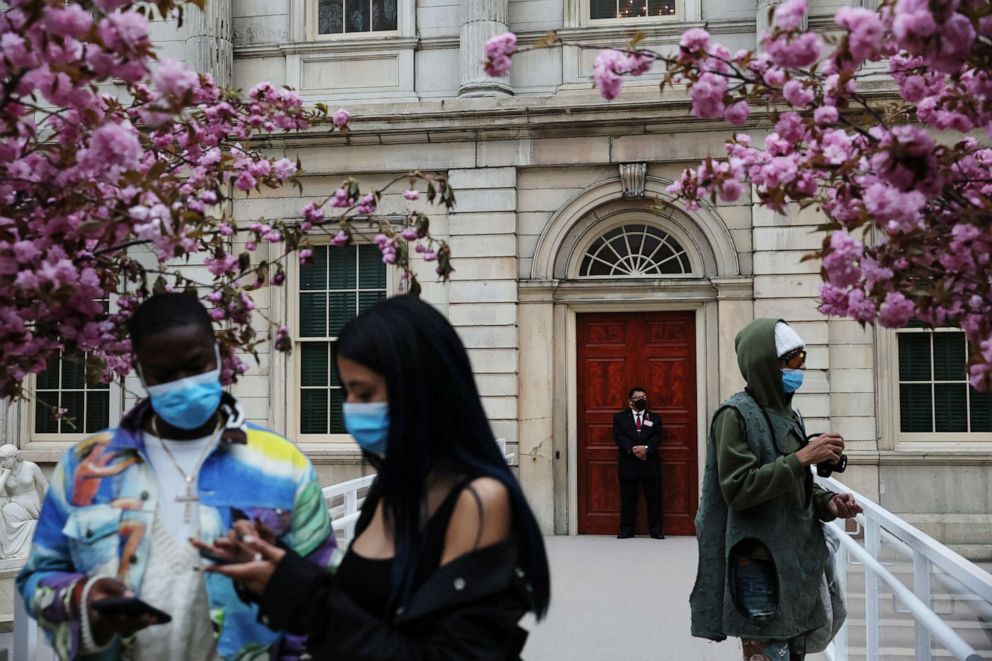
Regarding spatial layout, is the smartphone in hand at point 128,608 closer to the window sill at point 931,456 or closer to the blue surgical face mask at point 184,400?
the blue surgical face mask at point 184,400

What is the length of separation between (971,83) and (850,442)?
9.76 metres

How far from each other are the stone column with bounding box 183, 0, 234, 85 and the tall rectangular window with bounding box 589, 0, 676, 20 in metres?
4.77

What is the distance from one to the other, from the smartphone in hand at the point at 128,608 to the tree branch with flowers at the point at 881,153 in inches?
80.8

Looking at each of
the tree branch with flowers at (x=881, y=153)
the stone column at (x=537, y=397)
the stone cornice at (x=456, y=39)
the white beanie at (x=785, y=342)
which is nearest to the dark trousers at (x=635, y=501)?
the stone column at (x=537, y=397)

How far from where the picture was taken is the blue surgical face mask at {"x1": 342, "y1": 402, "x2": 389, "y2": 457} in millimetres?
2170

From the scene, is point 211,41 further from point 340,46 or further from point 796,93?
point 796,93

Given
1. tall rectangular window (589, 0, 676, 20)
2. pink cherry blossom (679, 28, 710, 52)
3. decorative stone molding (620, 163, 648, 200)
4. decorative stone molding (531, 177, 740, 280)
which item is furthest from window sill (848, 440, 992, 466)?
pink cherry blossom (679, 28, 710, 52)

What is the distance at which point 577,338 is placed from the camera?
13.4 m

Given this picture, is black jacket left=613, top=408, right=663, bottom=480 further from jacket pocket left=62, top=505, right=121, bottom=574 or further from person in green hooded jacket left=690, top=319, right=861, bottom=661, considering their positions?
jacket pocket left=62, top=505, right=121, bottom=574

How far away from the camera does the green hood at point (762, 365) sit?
4.63m

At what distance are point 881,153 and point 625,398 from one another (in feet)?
34.9

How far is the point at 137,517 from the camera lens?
8.65ft

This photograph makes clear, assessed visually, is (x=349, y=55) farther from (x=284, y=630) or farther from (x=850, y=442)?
(x=284, y=630)

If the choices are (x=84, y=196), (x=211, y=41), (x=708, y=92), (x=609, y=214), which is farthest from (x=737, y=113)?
(x=211, y=41)
